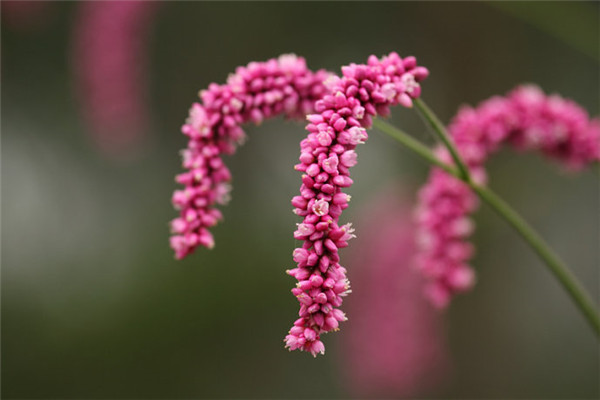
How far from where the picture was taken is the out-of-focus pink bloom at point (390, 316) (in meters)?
3.44

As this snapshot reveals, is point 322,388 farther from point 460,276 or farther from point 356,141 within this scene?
point 356,141

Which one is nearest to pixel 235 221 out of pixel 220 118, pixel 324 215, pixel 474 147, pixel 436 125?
pixel 474 147

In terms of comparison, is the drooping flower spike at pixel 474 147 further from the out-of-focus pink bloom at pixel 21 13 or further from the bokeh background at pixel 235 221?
the out-of-focus pink bloom at pixel 21 13

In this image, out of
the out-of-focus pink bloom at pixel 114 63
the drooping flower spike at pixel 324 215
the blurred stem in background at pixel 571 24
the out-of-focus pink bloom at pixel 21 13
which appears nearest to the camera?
the drooping flower spike at pixel 324 215

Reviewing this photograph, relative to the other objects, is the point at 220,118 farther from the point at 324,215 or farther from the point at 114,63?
the point at 114,63

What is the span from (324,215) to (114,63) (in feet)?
8.13

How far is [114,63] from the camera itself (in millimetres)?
3365

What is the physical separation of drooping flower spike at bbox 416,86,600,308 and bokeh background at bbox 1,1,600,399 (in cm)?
A: 188

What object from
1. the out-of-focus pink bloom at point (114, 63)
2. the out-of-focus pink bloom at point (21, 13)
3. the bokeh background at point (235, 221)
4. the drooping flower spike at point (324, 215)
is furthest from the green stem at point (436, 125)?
the out-of-focus pink bloom at point (21, 13)

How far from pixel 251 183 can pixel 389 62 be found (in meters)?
3.75

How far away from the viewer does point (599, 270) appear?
4.48 meters

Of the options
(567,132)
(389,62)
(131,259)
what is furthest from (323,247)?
(131,259)

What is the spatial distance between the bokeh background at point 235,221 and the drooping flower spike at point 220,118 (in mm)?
2124

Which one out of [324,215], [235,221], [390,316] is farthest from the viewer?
[235,221]
